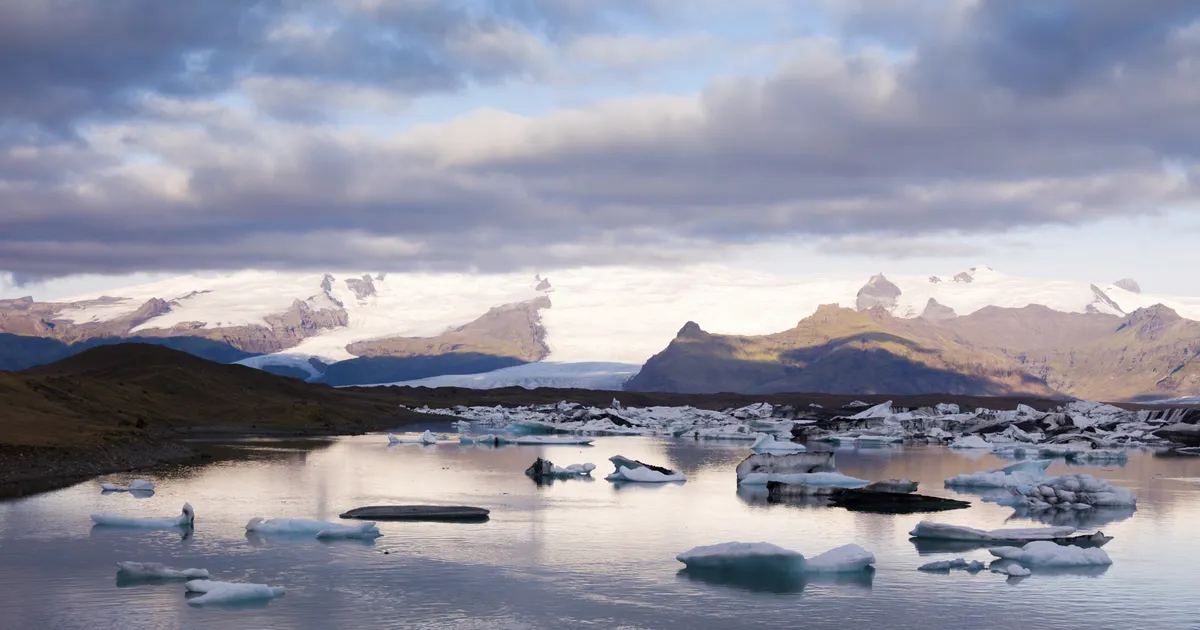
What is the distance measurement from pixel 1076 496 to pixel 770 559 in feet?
47.8

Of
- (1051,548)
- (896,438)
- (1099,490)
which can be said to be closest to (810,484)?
(1099,490)

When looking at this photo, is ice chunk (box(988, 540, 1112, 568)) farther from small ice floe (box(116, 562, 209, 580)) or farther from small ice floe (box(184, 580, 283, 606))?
small ice floe (box(116, 562, 209, 580))

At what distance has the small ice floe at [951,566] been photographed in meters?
19.9

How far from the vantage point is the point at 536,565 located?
65.6 feet

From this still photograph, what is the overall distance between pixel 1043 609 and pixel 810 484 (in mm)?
16718

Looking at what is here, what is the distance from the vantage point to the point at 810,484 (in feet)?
110

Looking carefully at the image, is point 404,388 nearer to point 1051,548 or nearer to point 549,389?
point 549,389

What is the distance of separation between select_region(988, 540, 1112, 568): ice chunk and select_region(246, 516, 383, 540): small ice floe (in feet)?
37.8

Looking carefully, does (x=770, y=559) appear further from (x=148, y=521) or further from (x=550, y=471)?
(x=550, y=471)

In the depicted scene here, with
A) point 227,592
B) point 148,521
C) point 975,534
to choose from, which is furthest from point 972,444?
point 227,592

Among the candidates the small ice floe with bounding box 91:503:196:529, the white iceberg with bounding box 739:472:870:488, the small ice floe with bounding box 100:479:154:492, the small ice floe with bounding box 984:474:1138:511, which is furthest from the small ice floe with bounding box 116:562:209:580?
the small ice floe with bounding box 984:474:1138:511

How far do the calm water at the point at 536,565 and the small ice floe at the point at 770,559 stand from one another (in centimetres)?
41

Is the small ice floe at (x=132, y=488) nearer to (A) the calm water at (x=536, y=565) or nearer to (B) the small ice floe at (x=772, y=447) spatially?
(A) the calm water at (x=536, y=565)

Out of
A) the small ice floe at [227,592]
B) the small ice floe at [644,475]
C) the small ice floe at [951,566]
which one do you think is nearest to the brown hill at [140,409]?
the small ice floe at [644,475]
